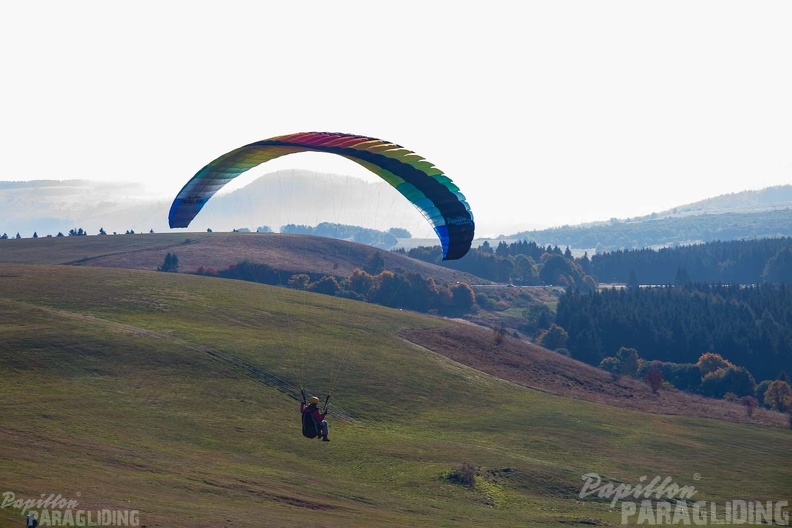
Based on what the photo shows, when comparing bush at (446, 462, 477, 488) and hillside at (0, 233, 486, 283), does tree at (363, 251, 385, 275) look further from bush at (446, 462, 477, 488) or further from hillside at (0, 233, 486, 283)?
bush at (446, 462, 477, 488)

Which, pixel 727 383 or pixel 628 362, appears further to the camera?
Result: pixel 628 362

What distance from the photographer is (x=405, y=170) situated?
135ft

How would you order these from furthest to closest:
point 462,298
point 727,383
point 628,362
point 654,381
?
point 462,298 < point 628,362 < point 727,383 < point 654,381

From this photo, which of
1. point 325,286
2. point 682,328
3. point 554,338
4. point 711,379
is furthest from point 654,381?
point 325,286

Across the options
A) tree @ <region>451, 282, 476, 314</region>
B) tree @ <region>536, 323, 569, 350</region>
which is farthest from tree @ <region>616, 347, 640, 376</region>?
tree @ <region>451, 282, 476, 314</region>

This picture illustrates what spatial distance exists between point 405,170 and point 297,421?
24341mm

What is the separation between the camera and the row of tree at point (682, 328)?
450ft

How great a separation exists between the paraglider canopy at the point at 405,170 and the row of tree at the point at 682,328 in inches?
3696

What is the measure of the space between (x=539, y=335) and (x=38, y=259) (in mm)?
72042

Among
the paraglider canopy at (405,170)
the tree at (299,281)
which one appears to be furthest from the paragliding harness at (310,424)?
the tree at (299,281)

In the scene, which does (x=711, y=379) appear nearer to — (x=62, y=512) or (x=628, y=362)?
(x=628, y=362)

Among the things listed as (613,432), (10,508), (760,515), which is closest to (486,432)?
(613,432)

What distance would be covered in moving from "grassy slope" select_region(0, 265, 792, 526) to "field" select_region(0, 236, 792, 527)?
7.4 inches

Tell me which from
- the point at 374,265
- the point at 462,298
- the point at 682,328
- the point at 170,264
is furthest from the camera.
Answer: the point at 374,265
